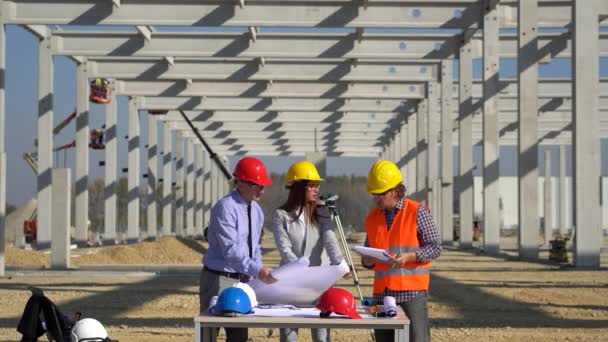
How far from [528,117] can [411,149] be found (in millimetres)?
19901

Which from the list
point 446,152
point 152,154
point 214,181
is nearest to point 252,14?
point 446,152

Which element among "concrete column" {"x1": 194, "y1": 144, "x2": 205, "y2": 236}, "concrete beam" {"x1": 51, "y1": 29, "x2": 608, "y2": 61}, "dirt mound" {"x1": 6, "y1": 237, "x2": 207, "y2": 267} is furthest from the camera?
"concrete column" {"x1": 194, "y1": 144, "x2": 205, "y2": 236}

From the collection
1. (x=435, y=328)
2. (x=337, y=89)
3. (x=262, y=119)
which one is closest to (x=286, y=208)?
(x=435, y=328)

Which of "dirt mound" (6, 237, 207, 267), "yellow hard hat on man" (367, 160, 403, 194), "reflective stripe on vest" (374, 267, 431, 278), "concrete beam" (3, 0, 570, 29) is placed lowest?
"dirt mound" (6, 237, 207, 267)

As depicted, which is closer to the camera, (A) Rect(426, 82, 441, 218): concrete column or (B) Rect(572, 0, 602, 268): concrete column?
(B) Rect(572, 0, 602, 268): concrete column

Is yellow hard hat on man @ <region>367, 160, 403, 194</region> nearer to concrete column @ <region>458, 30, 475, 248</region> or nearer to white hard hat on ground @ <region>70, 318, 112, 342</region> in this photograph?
white hard hat on ground @ <region>70, 318, 112, 342</region>

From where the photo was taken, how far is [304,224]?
7586 millimetres

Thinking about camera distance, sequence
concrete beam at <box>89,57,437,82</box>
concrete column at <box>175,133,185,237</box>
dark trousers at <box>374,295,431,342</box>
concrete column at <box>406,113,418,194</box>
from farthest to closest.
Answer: concrete column at <box>175,133,185,237</box> < concrete column at <box>406,113,418,194</box> < concrete beam at <box>89,57,437,82</box> < dark trousers at <box>374,295,431,342</box>

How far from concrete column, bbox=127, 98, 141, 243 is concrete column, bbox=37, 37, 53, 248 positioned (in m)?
9.97

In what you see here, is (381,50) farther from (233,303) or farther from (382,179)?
(233,303)

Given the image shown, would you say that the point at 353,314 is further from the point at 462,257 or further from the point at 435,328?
the point at 462,257

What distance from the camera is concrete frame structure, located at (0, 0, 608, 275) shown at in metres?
20.2

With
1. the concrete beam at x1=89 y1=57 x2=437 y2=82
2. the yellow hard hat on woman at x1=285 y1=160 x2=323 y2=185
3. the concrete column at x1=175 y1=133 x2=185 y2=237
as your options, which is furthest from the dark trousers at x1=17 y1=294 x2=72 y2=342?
the concrete column at x1=175 y1=133 x2=185 y2=237

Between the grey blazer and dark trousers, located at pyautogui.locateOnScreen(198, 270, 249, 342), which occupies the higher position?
the grey blazer
